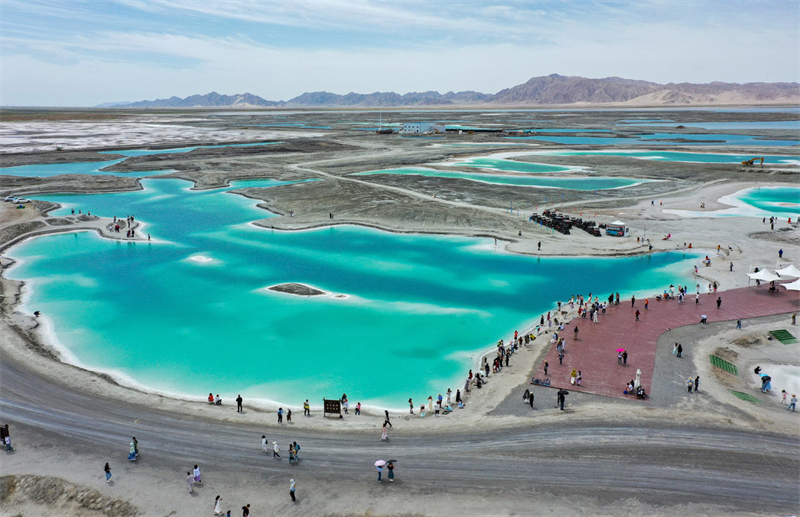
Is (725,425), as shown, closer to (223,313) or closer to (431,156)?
(223,313)

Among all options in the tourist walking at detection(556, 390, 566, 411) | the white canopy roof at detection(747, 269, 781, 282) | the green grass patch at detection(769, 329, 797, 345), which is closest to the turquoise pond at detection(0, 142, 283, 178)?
the tourist walking at detection(556, 390, 566, 411)

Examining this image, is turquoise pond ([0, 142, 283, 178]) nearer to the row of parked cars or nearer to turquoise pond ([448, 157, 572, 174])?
the row of parked cars

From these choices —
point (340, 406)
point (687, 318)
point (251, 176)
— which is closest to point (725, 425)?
point (687, 318)

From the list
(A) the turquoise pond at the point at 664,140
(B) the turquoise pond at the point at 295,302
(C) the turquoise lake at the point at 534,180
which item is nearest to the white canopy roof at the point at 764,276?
(B) the turquoise pond at the point at 295,302

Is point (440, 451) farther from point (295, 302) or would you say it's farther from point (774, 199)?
point (774, 199)

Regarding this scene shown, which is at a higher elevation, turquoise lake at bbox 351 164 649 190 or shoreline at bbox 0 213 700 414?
turquoise lake at bbox 351 164 649 190

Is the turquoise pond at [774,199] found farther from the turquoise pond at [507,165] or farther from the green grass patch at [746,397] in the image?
the green grass patch at [746,397]
